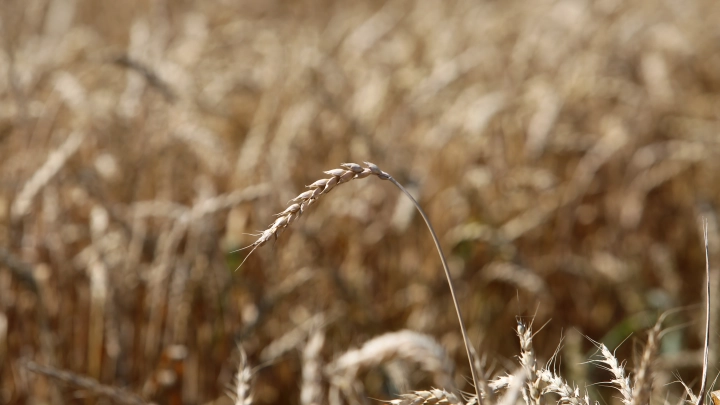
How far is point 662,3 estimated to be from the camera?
5180mm

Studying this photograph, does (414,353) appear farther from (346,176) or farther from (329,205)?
(329,205)

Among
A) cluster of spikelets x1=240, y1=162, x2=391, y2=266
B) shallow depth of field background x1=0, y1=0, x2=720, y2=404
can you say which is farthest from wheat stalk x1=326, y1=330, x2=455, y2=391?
shallow depth of field background x1=0, y1=0, x2=720, y2=404

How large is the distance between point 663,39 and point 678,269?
4.17 feet

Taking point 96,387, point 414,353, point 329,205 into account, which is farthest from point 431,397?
point 329,205

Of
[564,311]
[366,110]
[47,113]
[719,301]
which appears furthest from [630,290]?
[47,113]

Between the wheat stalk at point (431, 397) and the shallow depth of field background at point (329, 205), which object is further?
the shallow depth of field background at point (329, 205)

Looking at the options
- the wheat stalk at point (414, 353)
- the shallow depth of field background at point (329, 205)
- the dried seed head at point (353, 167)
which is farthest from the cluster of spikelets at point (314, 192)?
the shallow depth of field background at point (329, 205)

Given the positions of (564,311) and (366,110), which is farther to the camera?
(366,110)

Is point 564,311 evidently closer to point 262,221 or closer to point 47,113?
point 262,221

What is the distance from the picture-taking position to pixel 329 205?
2594 millimetres

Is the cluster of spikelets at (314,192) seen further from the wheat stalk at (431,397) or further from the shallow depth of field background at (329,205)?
the shallow depth of field background at (329,205)

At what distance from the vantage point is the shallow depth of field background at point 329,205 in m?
1.99

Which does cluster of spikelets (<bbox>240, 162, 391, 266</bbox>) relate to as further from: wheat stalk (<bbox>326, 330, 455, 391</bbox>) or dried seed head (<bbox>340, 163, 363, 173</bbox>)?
wheat stalk (<bbox>326, 330, 455, 391</bbox>)

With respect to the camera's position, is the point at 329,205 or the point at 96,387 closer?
the point at 96,387
